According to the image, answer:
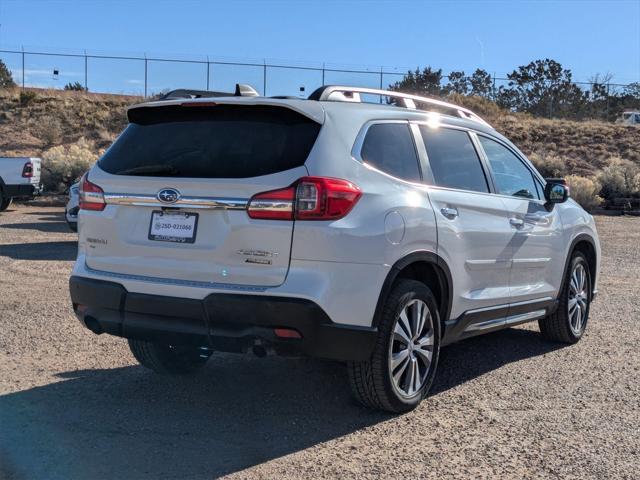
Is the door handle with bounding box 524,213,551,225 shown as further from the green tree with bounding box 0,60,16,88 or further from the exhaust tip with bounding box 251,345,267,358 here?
the green tree with bounding box 0,60,16,88

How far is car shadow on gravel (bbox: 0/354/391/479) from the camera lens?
4352mm

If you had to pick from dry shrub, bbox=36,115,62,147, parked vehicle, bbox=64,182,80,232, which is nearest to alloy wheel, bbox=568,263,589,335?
parked vehicle, bbox=64,182,80,232

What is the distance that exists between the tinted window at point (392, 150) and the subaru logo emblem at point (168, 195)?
115 centimetres

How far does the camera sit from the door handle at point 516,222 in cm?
644

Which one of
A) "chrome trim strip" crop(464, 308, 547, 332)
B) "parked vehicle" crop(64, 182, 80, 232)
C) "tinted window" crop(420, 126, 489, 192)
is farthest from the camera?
"parked vehicle" crop(64, 182, 80, 232)

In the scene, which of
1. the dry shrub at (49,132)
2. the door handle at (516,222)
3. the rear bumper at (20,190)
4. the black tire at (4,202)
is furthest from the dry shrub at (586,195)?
the dry shrub at (49,132)

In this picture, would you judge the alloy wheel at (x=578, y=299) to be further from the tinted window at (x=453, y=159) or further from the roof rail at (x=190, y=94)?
the roof rail at (x=190, y=94)

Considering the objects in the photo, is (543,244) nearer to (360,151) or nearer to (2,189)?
(360,151)

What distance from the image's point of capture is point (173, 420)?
200 inches

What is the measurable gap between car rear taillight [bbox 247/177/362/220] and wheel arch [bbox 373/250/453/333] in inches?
23.3

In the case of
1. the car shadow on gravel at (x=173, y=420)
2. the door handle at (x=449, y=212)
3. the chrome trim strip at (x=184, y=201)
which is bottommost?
the car shadow on gravel at (x=173, y=420)

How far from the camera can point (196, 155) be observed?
4949mm

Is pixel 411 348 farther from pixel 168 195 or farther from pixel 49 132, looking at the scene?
pixel 49 132

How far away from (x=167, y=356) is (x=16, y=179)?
47.9 ft
